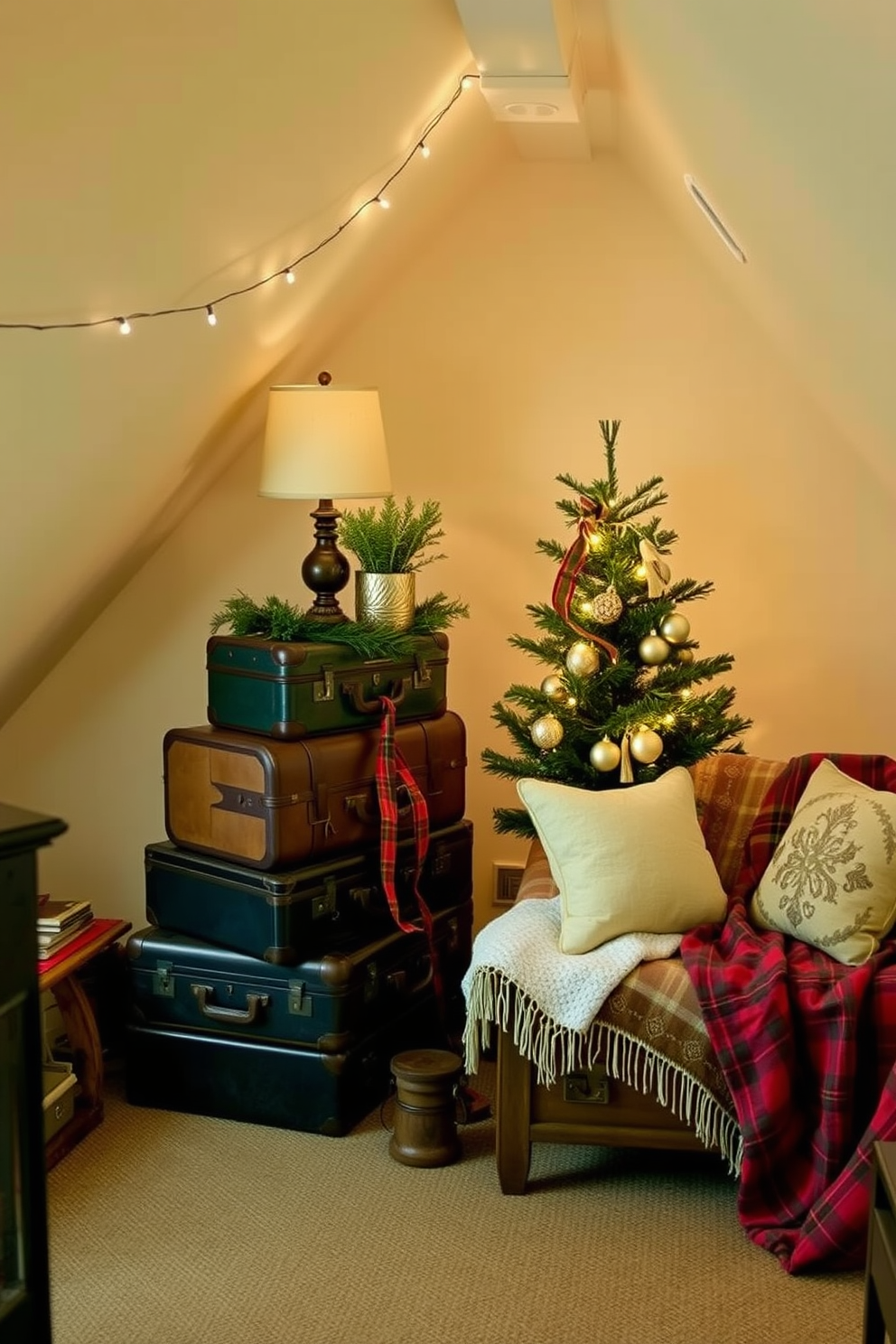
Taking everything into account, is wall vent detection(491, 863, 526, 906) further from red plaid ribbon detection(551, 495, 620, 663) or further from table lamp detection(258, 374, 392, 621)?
table lamp detection(258, 374, 392, 621)

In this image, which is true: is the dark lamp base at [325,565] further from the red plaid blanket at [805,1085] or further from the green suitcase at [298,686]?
the red plaid blanket at [805,1085]

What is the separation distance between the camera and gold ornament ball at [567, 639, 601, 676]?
333 cm

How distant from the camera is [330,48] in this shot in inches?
91.7

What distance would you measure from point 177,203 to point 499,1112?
5.98ft

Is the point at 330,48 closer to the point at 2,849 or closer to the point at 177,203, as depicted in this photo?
the point at 177,203

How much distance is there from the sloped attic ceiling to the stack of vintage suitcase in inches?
21.3

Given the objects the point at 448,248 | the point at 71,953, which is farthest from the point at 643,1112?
the point at 448,248

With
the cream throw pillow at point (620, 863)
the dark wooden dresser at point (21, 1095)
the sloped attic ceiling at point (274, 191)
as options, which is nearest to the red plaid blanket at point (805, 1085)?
the cream throw pillow at point (620, 863)

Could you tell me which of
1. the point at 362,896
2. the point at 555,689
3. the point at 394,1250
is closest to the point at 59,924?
the point at 362,896

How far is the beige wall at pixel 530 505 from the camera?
390cm

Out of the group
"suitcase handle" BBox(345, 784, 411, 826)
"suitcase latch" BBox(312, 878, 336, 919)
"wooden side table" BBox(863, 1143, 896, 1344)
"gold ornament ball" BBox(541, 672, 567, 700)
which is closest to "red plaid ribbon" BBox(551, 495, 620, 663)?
"gold ornament ball" BBox(541, 672, 567, 700)

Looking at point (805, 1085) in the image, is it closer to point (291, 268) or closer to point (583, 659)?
point (583, 659)

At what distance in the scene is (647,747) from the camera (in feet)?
10.8

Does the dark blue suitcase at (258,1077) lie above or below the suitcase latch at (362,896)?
below
